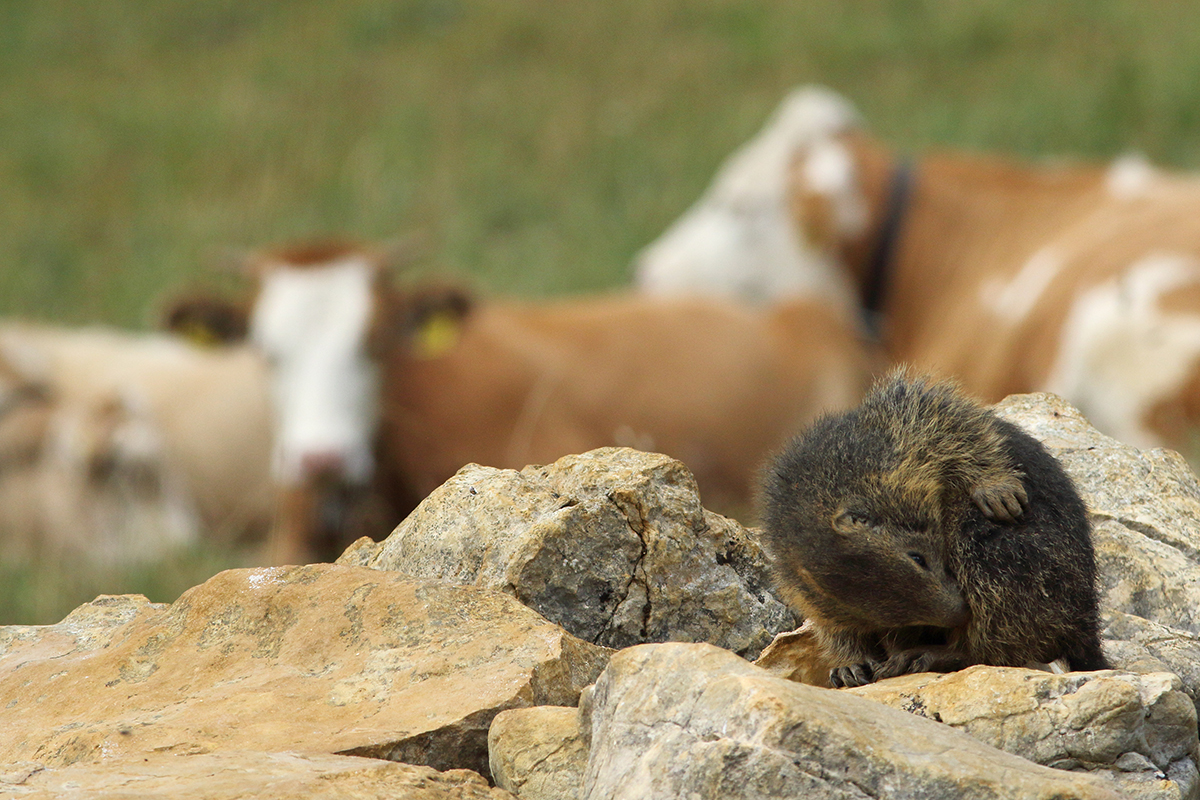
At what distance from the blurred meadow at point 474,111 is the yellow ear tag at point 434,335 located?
17.5ft

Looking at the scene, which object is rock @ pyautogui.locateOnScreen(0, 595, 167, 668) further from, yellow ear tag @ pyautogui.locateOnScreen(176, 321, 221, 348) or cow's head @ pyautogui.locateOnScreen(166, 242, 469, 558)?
yellow ear tag @ pyautogui.locateOnScreen(176, 321, 221, 348)

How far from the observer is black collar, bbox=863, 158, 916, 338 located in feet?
32.2

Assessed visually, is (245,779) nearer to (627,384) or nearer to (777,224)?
(627,384)

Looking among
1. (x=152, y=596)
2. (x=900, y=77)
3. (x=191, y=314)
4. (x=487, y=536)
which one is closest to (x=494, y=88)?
(x=900, y=77)

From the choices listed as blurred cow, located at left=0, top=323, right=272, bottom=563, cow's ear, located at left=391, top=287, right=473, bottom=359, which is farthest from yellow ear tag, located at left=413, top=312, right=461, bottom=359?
blurred cow, located at left=0, top=323, right=272, bottom=563

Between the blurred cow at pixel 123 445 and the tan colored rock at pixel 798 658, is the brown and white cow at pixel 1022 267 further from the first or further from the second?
the blurred cow at pixel 123 445

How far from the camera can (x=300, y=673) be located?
2.62 meters

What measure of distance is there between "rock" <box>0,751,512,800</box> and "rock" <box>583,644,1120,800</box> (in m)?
0.26

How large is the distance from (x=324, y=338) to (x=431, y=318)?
0.67 m

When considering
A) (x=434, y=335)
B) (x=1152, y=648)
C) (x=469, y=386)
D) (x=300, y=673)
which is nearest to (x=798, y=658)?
(x=1152, y=648)

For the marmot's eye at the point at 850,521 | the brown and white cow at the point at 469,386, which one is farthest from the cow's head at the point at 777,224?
the marmot's eye at the point at 850,521

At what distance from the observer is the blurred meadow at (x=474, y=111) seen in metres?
14.2

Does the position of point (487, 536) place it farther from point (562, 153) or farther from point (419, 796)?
point (562, 153)

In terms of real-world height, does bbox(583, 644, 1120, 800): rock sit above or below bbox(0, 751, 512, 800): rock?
above
